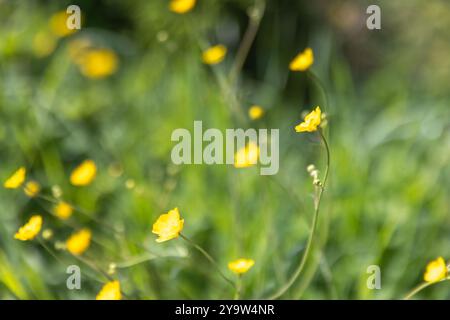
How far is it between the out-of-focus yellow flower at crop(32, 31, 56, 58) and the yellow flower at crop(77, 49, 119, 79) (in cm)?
13

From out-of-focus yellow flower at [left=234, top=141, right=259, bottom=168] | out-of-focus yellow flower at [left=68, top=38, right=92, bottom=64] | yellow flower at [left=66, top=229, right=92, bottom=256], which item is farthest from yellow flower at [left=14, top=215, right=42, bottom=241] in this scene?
out-of-focus yellow flower at [left=68, top=38, right=92, bottom=64]

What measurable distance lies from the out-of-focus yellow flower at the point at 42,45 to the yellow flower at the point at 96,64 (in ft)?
0.41

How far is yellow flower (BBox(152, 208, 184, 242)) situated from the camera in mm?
1161

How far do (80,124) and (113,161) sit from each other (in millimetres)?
281

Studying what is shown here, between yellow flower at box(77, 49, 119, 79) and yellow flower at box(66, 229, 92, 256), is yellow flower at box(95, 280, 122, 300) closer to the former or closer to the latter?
yellow flower at box(66, 229, 92, 256)

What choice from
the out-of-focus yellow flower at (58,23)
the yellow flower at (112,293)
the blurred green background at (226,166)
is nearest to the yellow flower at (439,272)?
the blurred green background at (226,166)

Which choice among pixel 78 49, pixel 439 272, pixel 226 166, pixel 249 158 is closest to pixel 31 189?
pixel 249 158

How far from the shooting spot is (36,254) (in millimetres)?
1874

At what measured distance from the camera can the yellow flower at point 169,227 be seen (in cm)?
116

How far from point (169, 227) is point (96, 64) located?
158cm

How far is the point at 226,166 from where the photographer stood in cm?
201

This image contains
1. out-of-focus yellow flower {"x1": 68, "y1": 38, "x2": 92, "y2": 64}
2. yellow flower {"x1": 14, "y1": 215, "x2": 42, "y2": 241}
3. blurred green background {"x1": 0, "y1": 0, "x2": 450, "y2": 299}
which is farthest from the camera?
out-of-focus yellow flower {"x1": 68, "y1": 38, "x2": 92, "y2": 64}

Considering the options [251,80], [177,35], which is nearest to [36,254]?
[177,35]

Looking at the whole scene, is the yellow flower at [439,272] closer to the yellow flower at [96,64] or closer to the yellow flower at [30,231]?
the yellow flower at [30,231]
